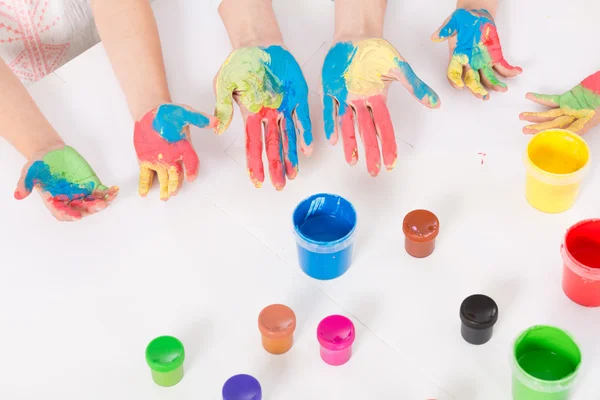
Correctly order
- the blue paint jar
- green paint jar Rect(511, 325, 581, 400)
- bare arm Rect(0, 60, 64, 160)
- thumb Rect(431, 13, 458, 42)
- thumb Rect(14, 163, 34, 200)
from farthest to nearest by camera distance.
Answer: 1. thumb Rect(431, 13, 458, 42)
2. bare arm Rect(0, 60, 64, 160)
3. thumb Rect(14, 163, 34, 200)
4. the blue paint jar
5. green paint jar Rect(511, 325, 581, 400)

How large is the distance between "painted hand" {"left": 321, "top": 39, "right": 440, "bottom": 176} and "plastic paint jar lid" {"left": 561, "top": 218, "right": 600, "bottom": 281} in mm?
393

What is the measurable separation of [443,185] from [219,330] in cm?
58

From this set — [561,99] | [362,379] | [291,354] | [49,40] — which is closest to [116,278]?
[291,354]

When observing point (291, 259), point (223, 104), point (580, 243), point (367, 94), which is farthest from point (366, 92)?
point (580, 243)

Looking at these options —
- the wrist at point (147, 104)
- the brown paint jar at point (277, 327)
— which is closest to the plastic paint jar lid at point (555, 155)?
the brown paint jar at point (277, 327)

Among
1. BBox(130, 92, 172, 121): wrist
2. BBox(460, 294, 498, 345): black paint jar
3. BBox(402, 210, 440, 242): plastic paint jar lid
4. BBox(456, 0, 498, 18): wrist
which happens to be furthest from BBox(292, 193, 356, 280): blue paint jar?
BBox(456, 0, 498, 18): wrist

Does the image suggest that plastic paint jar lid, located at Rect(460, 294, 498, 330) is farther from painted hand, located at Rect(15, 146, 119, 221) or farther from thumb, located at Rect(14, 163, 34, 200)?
thumb, located at Rect(14, 163, 34, 200)

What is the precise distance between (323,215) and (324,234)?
49 millimetres

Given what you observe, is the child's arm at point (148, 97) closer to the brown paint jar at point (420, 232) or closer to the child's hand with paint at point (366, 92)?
the child's hand with paint at point (366, 92)

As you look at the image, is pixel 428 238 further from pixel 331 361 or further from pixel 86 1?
pixel 86 1

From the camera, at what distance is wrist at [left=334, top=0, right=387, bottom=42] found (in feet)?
Result: 5.74

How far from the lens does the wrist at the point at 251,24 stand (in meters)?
1.76

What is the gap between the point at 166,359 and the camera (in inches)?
50.1

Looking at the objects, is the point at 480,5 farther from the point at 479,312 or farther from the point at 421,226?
the point at 479,312
